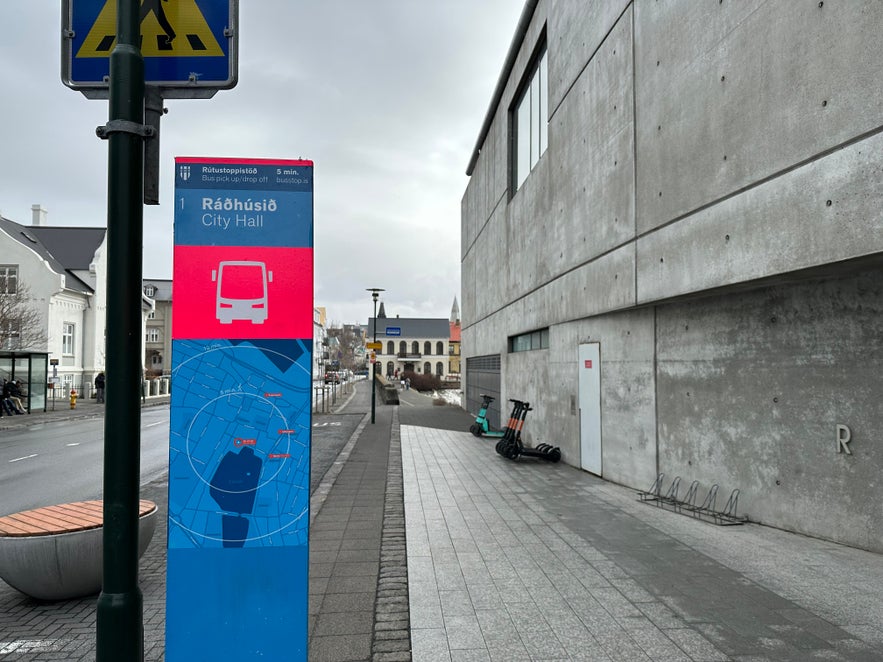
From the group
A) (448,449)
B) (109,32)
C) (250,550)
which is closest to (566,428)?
(448,449)

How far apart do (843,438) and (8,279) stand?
4053 cm

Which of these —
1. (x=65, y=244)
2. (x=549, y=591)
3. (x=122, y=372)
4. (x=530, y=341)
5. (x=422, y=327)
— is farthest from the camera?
(x=422, y=327)

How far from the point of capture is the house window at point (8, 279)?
30341 millimetres

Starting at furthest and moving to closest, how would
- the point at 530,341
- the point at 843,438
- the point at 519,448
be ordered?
the point at 530,341, the point at 519,448, the point at 843,438

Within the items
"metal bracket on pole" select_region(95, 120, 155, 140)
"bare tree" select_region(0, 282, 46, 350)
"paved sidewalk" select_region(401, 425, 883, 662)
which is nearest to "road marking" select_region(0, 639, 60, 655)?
"paved sidewalk" select_region(401, 425, 883, 662)

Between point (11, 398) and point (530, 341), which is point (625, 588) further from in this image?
point (11, 398)

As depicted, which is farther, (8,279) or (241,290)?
(8,279)

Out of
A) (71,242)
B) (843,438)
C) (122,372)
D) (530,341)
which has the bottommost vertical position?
(843,438)

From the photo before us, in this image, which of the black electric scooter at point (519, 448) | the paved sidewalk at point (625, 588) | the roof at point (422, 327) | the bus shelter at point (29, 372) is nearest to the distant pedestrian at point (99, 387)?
the bus shelter at point (29, 372)

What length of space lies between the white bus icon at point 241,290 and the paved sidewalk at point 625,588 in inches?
102

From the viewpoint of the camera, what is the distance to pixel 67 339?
1619 inches

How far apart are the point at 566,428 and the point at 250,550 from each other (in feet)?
36.0

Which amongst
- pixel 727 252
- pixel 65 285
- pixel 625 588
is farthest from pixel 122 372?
pixel 65 285

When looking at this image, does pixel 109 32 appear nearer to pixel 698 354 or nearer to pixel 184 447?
pixel 184 447
